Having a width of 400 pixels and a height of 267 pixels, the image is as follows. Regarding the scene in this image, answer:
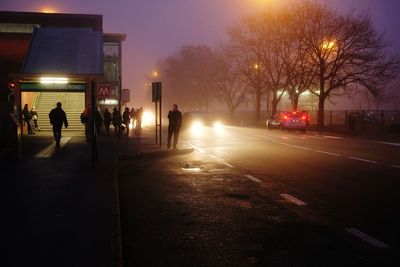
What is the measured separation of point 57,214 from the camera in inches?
323

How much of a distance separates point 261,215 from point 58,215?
315 cm

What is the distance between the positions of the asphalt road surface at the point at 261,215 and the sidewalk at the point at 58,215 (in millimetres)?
406

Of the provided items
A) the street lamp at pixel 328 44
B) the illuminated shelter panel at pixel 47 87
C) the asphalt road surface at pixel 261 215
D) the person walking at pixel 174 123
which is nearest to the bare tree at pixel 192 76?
the street lamp at pixel 328 44

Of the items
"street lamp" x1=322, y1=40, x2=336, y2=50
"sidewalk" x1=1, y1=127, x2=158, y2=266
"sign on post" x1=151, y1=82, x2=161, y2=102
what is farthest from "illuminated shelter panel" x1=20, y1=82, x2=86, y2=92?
"street lamp" x1=322, y1=40, x2=336, y2=50

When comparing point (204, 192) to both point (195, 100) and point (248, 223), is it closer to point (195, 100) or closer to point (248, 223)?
point (248, 223)

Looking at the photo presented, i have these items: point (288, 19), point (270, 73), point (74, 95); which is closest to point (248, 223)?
point (74, 95)

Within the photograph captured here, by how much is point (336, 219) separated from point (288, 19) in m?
44.7

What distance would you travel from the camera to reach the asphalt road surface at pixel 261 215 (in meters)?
6.45

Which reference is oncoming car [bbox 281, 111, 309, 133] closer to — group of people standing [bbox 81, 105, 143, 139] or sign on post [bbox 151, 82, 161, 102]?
group of people standing [bbox 81, 105, 143, 139]

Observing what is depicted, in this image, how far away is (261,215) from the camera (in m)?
8.80

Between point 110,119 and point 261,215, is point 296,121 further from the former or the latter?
point 261,215

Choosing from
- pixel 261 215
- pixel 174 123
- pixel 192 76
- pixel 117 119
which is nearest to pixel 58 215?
pixel 261 215

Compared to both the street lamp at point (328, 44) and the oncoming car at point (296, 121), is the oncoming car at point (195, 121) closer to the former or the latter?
the oncoming car at point (296, 121)

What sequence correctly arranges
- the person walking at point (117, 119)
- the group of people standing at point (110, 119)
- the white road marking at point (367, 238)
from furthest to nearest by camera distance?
the person walking at point (117, 119) → the group of people standing at point (110, 119) → the white road marking at point (367, 238)
